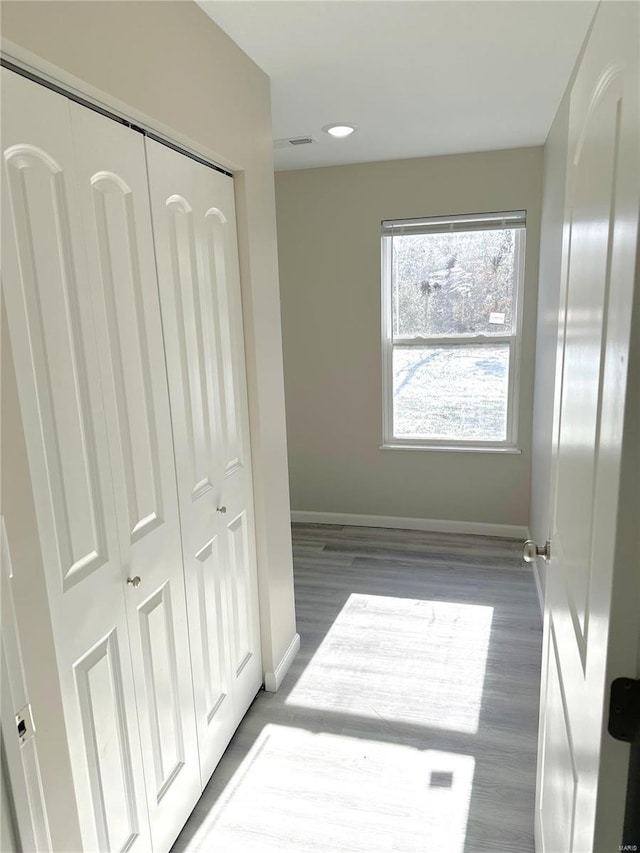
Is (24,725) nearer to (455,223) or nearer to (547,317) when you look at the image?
(547,317)

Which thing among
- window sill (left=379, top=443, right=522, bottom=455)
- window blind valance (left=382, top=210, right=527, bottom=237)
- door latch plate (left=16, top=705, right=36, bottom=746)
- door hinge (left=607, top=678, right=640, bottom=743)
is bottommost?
window sill (left=379, top=443, right=522, bottom=455)

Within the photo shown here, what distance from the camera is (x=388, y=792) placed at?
6.39 feet

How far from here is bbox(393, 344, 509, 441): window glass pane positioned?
3881mm

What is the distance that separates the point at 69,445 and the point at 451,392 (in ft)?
10.2

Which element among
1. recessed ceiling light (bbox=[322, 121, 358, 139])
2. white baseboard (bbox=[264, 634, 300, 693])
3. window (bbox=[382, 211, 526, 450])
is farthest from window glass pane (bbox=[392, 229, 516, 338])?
white baseboard (bbox=[264, 634, 300, 693])

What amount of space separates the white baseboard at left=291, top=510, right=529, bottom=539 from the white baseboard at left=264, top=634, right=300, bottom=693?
164cm

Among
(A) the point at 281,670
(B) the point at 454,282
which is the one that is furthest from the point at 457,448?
(A) the point at 281,670

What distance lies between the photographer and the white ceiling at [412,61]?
183cm

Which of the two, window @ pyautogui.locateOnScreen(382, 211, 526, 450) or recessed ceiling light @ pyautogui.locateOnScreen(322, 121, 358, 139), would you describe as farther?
window @ pyautogui.locateOnScreen(382, 211, 526, 450)

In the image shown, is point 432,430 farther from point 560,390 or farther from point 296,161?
point 560,390

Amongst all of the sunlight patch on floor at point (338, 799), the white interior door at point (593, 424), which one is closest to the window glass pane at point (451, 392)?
the sunlight patch on floor at point (338, 799)

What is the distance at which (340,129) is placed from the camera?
2.96 m

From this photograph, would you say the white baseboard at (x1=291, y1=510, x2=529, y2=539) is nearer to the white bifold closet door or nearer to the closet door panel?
the closet door panel

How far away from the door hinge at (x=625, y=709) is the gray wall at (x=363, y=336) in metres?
3.22
